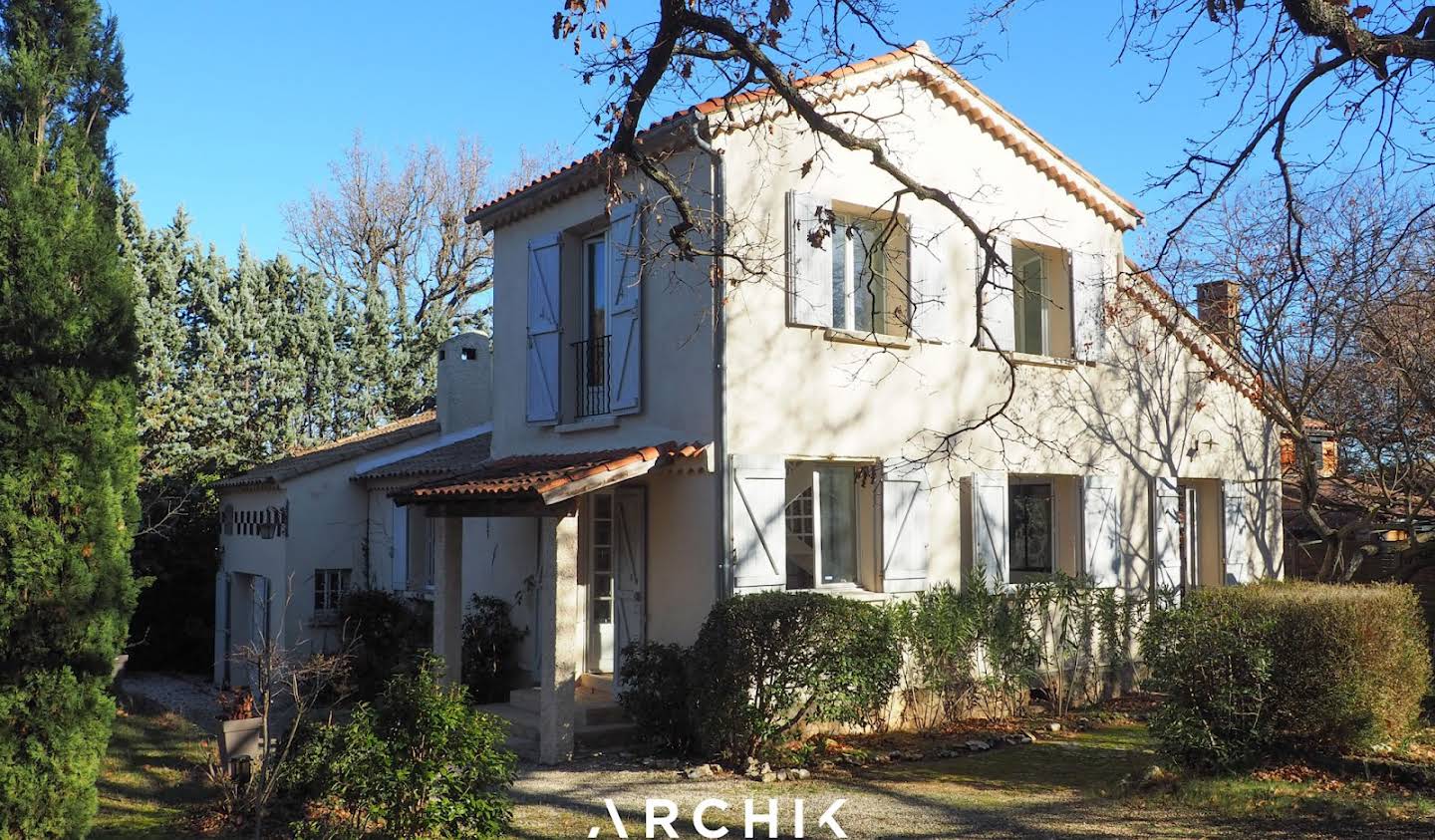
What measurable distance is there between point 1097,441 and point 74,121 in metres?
10.5

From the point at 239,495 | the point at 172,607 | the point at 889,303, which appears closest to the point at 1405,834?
the point at 889,303

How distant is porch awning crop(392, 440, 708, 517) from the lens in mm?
10086

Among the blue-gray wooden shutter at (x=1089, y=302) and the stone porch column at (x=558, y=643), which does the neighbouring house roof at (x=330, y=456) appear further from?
the blue-gray wooden shutter at (x=1089, y=302)

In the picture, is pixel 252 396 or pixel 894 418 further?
pixel 252 396

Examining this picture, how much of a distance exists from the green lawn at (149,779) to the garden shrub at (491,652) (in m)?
2.71

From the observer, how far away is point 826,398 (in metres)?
11.3

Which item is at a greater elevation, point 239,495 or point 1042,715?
point 239,495

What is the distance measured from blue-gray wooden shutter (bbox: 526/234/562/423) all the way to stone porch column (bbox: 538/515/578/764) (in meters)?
2.68

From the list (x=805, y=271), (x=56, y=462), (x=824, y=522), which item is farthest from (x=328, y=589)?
(x=56, y=462)

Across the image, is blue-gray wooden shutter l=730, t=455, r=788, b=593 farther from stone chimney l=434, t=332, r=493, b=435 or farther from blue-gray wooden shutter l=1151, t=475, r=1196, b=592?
stone chimney l=434, t=332, r=493, b=435

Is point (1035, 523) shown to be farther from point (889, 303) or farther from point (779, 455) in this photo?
point (779, 455)

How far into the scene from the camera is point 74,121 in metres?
8.50

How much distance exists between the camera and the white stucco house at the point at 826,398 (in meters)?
10.8

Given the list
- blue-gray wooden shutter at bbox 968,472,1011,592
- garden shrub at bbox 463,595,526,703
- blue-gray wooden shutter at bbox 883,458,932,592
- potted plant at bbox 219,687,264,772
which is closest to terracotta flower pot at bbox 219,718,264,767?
potted plant at bbox 219,687,264,772
